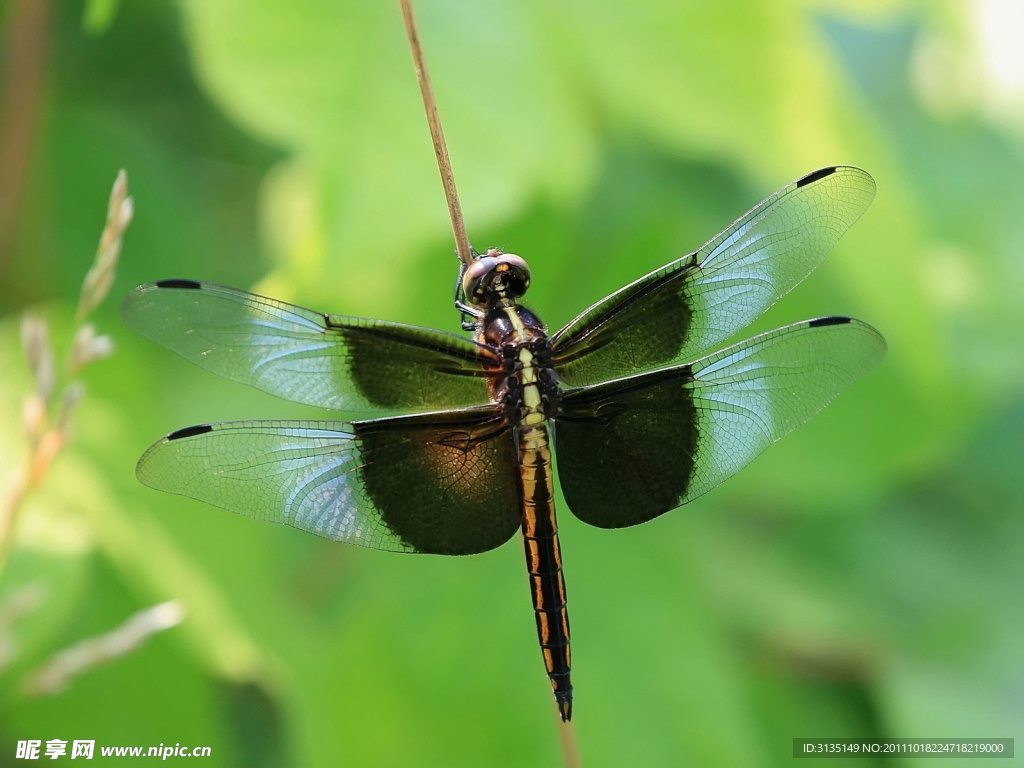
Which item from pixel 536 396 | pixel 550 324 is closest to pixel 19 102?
pixel 550 324

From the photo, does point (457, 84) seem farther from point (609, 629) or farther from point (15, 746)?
point (15, 746)

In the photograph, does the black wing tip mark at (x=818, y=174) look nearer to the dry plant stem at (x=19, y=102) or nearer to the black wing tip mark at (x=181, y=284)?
the black wing tip mark at (x=181, y=284)

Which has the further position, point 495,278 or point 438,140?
point 495,278

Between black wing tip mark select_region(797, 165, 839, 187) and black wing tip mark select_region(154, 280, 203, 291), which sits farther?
black wing tip mark select_region(797, 165, 839, 187)

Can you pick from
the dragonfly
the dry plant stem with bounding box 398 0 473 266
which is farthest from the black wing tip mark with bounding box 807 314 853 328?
the dry plant stem with bounding box 398 0 473 266

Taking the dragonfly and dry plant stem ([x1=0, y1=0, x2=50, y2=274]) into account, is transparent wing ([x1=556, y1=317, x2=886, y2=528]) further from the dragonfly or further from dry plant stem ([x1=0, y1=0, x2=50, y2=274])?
dry plant stem ([x1=0, y1=0, x2=50, y2=274])

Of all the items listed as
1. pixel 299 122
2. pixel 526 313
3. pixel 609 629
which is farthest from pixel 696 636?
pixel 299 122

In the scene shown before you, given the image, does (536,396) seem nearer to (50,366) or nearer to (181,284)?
(181,284)
